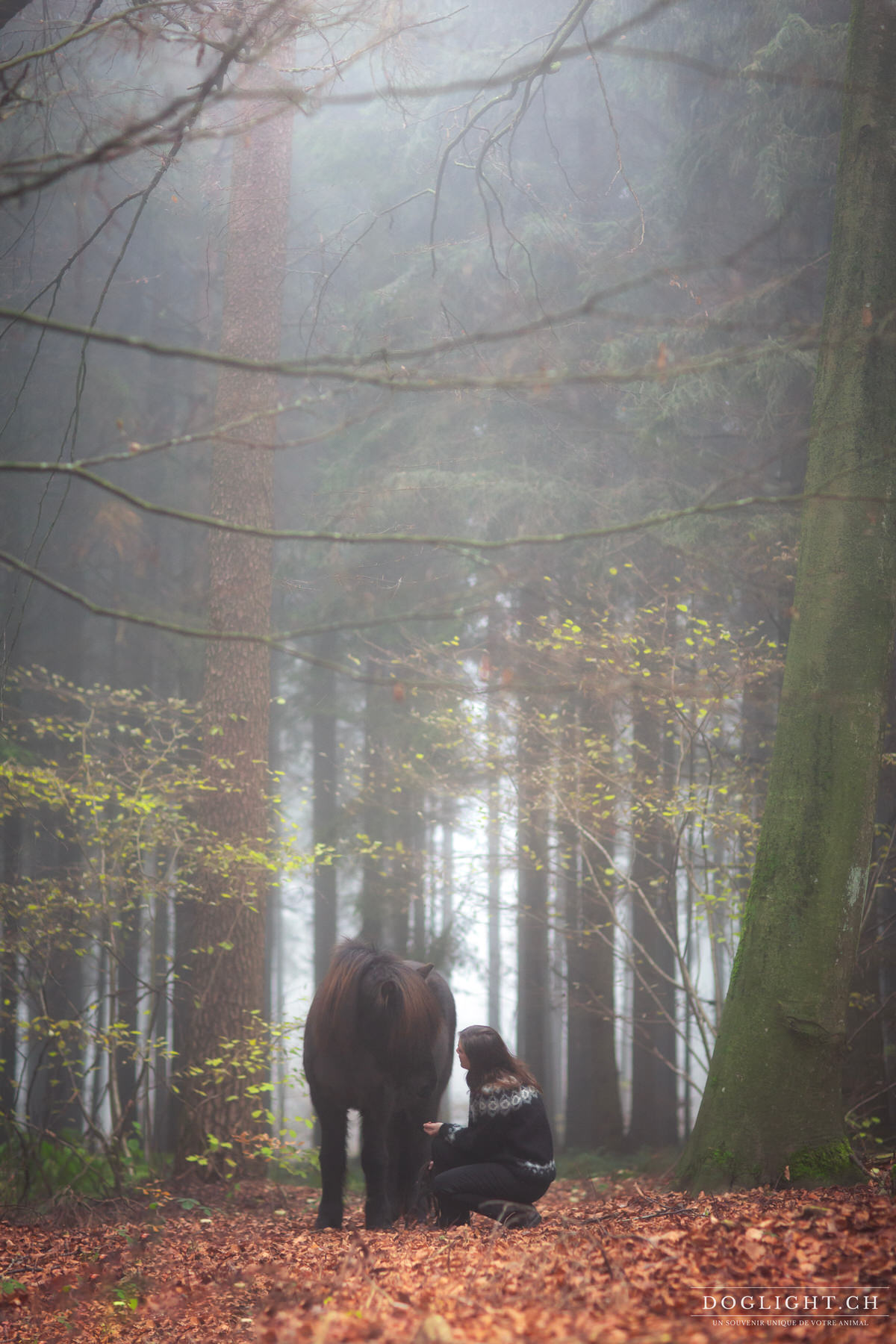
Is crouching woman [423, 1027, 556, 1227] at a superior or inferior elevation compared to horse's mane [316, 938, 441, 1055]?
inferior

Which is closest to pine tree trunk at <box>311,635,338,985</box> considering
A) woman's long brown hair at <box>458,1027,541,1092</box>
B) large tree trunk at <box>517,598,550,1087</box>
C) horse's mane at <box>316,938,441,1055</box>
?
large tree trunk at <box>517,598,550,1087</box>

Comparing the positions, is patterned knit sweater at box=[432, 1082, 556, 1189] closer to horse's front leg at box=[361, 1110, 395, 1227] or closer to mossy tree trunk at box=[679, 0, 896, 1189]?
horse's front leg at box=[361, 1110, 395, 1227]

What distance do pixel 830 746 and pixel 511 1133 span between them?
254cm

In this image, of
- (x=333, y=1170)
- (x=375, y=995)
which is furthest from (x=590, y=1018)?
(x=375, y=995)

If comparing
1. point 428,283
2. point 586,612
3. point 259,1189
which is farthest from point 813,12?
point 259,1189

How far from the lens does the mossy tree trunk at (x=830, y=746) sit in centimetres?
440

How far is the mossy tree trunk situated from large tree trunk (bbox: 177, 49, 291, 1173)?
3.91m

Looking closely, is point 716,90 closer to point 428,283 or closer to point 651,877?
point 428,283

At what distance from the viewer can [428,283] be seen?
35.7 ft

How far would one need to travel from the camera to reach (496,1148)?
4.27 metres

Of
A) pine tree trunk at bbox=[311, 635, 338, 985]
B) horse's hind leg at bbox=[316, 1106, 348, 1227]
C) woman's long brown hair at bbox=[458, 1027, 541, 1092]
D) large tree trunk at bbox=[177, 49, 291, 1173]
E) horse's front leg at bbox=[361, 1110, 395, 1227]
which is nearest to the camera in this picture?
woman's long brown hair at bbox=[458, 1027, 541, 1092]

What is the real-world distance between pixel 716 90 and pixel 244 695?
25.9 ft

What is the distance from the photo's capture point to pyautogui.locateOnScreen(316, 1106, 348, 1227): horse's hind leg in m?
4.97

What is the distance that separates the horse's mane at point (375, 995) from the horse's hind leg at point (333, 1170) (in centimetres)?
51
